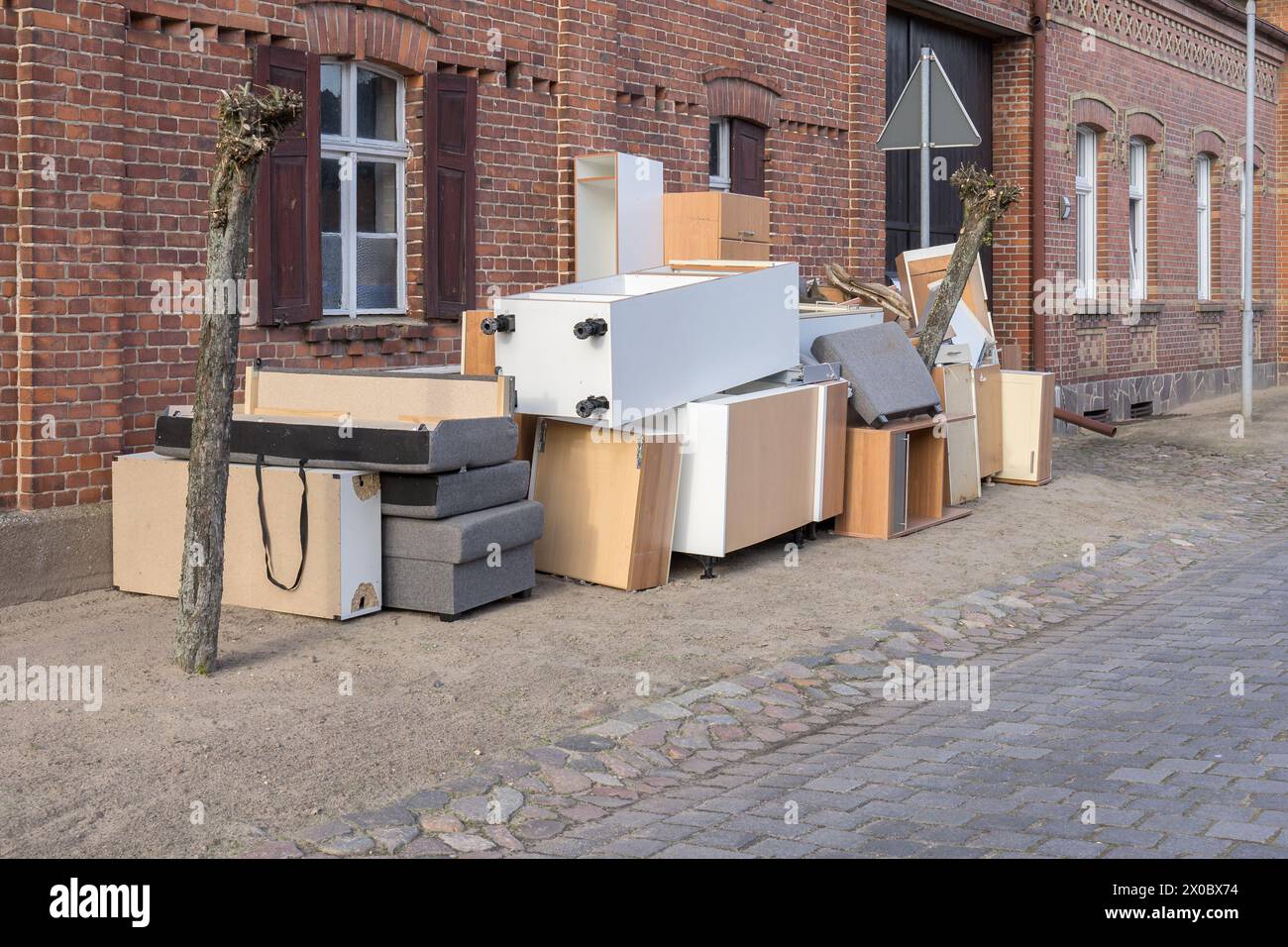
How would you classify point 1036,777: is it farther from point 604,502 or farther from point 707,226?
point 707,226

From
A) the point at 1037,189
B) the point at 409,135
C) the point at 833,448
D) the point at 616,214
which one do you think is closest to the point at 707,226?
the point at 616,214

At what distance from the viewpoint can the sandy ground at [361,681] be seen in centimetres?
491

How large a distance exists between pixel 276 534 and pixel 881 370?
15.0 feet

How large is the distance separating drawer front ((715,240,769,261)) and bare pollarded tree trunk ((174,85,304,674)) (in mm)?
5288

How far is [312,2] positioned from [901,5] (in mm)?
9204

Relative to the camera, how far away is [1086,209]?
838 inches

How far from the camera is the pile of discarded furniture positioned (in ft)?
23.7

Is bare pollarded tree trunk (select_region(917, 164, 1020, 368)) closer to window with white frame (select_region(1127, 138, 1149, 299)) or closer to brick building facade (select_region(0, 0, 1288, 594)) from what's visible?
brick building facade (select_region(0, 0, 1288, 594))

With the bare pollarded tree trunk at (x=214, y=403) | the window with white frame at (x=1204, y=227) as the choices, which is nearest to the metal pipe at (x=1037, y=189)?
the window with white frame at (x=1204, y=227)

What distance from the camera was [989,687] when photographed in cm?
662

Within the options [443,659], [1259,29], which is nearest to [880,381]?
[443,659]

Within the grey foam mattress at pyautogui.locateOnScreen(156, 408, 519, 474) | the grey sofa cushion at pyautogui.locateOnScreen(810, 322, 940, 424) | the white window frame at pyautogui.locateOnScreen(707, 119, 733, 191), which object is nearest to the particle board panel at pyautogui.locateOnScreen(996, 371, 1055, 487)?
the grey sofa cushion at pyautogui.locateOnScreen(810, 322, 940, 424)

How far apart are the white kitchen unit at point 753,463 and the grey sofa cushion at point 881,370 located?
0.98 feet

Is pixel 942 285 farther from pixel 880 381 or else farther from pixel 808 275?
pixel 808 275
